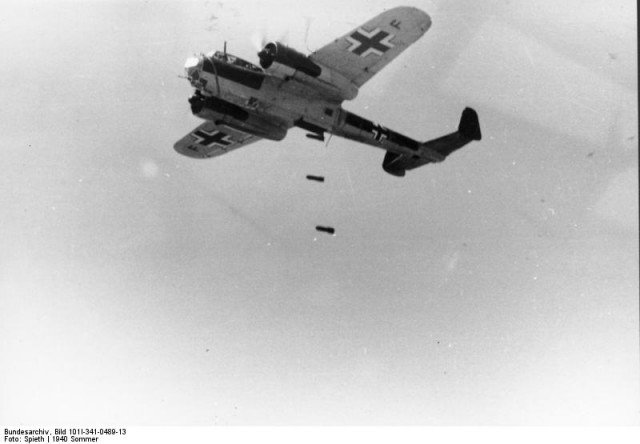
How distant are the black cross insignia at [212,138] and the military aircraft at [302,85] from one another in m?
0.03

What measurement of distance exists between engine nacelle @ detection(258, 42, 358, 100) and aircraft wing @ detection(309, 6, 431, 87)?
218mm

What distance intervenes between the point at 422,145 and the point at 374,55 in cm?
352

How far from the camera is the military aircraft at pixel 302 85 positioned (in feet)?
41.1

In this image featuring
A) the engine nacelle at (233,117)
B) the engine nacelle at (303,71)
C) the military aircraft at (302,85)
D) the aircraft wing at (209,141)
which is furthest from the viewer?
the aircraft wing at (209,141)

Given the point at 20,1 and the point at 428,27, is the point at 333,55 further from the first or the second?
the point at 20,1

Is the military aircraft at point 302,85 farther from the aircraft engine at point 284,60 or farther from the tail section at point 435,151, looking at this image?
the tail section at point 435,151

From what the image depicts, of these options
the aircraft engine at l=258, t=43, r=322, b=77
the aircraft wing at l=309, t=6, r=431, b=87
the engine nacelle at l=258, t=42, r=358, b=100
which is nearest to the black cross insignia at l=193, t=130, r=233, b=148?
the engine nacelle at l=258, t=42, r=358, b=100

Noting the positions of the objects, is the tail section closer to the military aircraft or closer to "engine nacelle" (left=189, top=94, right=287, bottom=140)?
the military aircraft

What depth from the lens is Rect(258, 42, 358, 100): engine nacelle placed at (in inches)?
488

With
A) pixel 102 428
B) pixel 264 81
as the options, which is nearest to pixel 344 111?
pixel 264 81

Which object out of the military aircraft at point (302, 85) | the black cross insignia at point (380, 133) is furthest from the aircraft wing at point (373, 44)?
the black cross insignia at point (380, 133)

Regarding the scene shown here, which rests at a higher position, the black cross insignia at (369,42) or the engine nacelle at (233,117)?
the black cross insignia at (369,42)

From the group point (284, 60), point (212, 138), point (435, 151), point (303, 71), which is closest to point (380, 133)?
point (435, 151)

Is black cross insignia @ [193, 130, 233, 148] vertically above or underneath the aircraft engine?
underneath
